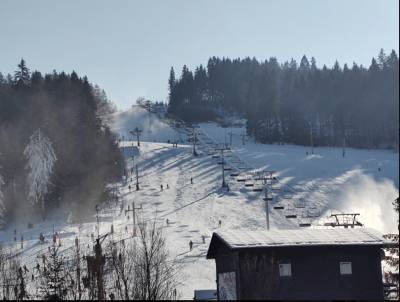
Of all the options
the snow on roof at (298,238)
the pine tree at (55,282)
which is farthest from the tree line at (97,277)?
the snow on roof at (298,238)

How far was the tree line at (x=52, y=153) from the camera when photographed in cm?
7256

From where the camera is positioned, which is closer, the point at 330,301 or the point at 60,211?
the point at 330,301

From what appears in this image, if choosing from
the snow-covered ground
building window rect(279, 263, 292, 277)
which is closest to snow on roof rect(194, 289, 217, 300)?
the snow-covered ground

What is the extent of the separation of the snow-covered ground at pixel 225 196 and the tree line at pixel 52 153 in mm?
3868

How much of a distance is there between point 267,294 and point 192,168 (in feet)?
201

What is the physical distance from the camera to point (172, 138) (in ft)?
411

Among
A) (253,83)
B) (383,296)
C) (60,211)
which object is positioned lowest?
(383,296)

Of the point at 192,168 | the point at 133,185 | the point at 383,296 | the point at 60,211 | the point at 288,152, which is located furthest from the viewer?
the point at 288,152

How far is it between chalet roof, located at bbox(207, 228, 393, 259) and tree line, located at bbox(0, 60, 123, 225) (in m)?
38.1

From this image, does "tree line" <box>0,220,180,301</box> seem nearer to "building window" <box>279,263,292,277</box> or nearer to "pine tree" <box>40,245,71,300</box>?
"pine tree" <box>40,245,71,300</box>

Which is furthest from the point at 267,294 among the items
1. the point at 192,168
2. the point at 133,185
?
the point at 192,168

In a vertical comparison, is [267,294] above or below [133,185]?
below

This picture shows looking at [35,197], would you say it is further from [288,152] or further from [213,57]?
[213,57]

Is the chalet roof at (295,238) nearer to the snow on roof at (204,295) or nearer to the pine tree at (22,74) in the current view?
the snow on roof at (204,295)
